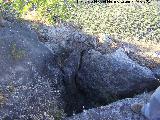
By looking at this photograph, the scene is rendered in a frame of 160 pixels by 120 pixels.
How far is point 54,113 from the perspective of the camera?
656 cm

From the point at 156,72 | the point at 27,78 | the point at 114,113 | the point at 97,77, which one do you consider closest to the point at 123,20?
the point at 156,72

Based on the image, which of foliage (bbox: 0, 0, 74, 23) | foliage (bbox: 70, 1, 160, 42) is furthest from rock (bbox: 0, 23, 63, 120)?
foliage (bbox: 70, 1, 160, 42)

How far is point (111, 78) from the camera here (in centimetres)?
773

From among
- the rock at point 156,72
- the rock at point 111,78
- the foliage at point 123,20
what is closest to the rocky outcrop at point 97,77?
the rock at point 111,78

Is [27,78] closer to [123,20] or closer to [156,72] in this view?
[156,72]

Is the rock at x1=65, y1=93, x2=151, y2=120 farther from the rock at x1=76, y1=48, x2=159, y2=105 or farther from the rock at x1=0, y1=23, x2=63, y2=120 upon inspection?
the rock at x1=76, y1=48, x2=159, y2=105

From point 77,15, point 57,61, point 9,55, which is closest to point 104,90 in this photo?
point 57,61

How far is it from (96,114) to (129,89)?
1.20 meters

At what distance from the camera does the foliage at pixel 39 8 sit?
896cm

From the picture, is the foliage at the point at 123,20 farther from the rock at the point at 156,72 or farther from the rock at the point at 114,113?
the rock at the point at 114,113

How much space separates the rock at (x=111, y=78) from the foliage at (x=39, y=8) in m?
1.78

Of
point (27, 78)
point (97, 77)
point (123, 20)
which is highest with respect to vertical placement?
point (27, 78)

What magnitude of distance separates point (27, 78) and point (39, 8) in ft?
8.81

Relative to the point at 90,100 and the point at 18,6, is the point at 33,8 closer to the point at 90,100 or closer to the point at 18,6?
the point at 18,6
